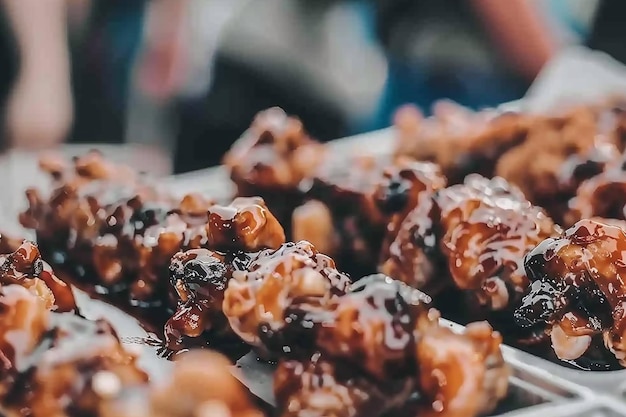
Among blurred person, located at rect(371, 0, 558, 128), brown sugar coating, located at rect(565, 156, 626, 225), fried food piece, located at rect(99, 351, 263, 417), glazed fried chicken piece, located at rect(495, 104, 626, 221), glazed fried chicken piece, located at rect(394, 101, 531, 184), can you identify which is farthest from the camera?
blurred person, located at rect(371, 0, 558, 128)

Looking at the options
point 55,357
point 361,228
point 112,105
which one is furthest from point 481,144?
point 112,105

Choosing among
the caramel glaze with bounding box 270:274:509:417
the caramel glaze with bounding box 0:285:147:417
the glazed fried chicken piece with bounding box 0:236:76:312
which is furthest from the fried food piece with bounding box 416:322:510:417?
the glazed fried chicken piece with bounding box 0:236:76:312

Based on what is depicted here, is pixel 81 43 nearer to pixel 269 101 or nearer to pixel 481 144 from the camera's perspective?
pixel 269 101

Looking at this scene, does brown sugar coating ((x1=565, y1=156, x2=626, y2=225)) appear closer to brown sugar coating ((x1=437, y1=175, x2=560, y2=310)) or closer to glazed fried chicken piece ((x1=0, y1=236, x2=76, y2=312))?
brown sugar coating ((x1=437, y1=175, x2=560, y2=310))

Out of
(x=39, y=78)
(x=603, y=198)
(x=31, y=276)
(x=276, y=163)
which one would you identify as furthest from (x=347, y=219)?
(x=39, y=78)

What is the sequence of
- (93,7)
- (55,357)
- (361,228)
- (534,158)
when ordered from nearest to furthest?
1. (55,357)
2. (361,228)
3. (534,158)
4. (93,7)

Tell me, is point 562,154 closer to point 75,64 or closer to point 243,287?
point 243,287

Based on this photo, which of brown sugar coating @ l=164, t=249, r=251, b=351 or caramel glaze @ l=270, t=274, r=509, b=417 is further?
brown sugar coating @ l=164, t=249, r=251, b=351

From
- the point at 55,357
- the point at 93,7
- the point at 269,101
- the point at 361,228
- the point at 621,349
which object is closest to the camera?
the point at 55,357
